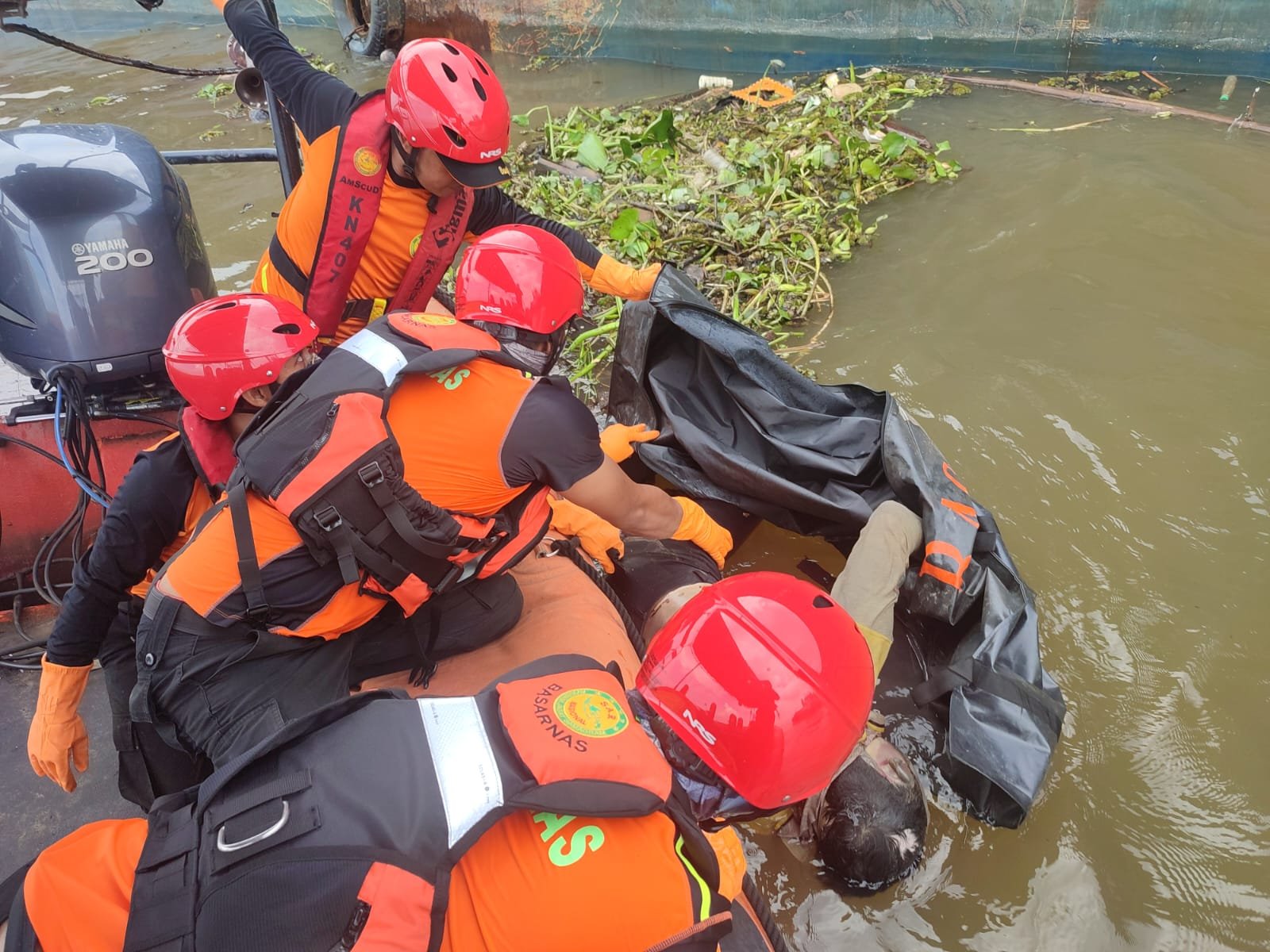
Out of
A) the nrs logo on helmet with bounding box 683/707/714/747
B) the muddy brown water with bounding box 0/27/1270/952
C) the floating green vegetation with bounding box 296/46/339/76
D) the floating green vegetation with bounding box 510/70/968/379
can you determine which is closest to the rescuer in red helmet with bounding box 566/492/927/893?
the nrs logo on helmet with bounding box 683/707/714/747

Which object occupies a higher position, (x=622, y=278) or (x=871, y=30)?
(x=871, y=30)

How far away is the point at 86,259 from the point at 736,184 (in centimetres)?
406

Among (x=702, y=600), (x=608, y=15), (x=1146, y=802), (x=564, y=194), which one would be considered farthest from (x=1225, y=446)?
(x=608, y=15)

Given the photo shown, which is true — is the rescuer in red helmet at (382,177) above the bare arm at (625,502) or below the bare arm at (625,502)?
above

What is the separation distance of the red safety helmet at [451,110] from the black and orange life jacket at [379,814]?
1.90 m

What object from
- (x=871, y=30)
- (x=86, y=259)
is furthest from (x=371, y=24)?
(x=86, y=259)

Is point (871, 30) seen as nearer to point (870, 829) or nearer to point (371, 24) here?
point (371, 24)

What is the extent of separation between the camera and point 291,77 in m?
3.00

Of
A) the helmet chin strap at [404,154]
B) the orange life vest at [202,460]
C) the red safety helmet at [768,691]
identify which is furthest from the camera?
the helmet chin strap at [404,154]

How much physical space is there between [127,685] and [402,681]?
2.36ft

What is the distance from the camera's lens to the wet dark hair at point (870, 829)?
85.5 inches

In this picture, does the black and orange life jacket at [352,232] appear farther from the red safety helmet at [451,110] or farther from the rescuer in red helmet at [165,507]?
the rescuer in red helmet at [165,507]

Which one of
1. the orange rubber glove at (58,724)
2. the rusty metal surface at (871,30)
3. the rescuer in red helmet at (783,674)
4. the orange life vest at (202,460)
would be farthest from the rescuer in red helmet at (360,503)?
the rusty metal surface at (871,30)

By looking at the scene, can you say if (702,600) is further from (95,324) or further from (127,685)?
(95,324)
